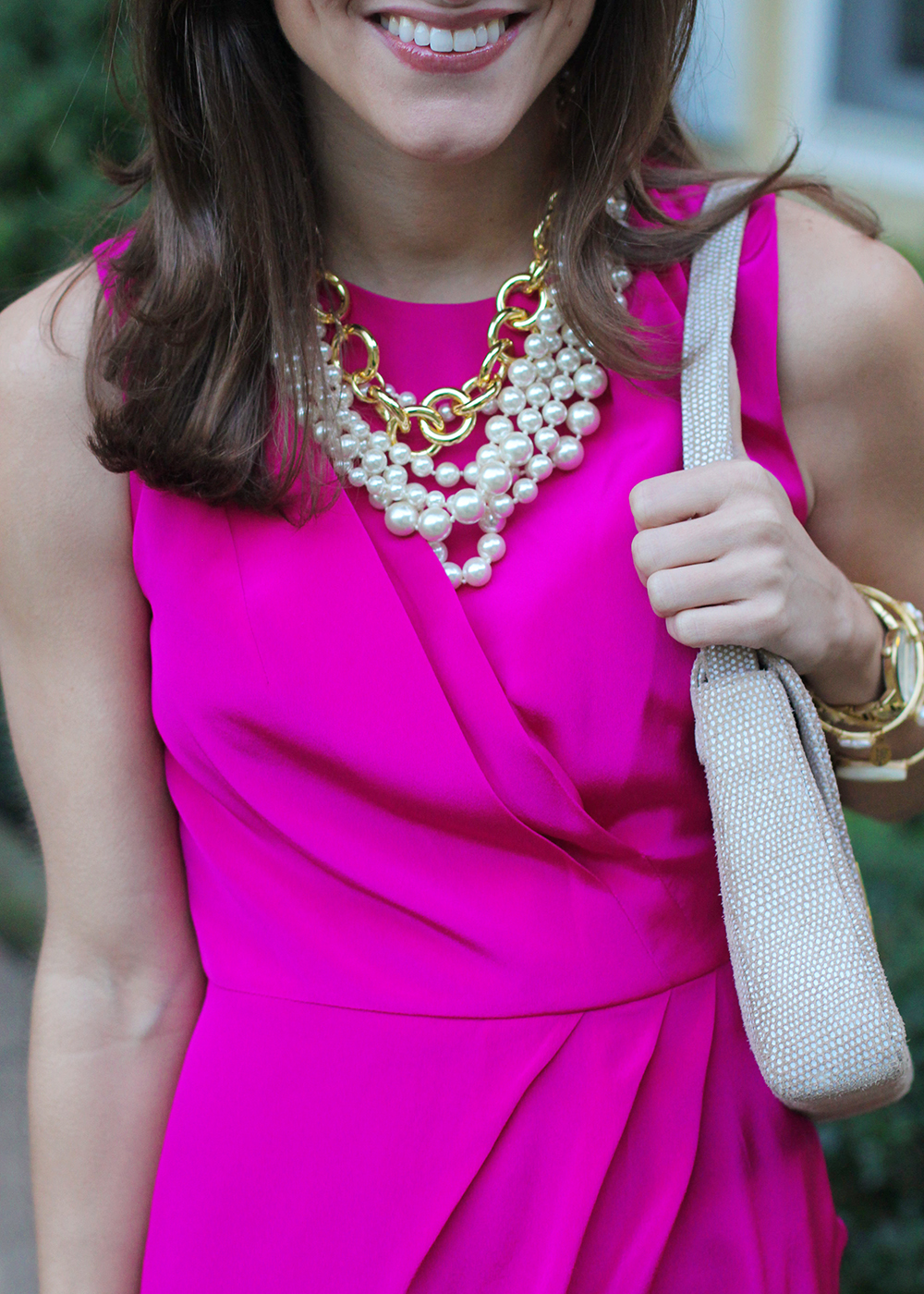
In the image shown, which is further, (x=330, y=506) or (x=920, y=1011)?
(x=920, y=1011)

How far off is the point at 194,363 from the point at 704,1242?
1069mm

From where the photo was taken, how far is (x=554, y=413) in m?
1.46

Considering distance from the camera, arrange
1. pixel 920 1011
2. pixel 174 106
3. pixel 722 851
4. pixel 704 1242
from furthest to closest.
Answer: pixel 920 1011, pixel 174 106, pixel 704 1242, pixel 722 851

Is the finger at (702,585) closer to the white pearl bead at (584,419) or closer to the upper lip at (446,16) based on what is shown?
the white pearl bead at (584,419)

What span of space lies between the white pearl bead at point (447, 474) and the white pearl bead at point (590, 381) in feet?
0.53

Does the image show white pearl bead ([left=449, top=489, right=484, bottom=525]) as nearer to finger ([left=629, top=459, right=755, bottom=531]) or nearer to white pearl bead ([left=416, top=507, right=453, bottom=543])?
white pearl bead ([left=416, top=507, right=453, bottom=543])

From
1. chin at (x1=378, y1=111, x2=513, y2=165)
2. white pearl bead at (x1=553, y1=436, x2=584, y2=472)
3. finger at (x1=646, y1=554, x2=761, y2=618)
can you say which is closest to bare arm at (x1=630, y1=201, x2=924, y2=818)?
finger at (x1=646, y1=554, x2=761, y2=618)

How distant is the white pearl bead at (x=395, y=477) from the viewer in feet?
4.77

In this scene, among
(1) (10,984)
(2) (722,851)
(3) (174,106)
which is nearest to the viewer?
(2) (722,851)

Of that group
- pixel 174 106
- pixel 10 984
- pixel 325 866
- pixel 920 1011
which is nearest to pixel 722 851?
pixel 325 866

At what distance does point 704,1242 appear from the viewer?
1402 millimetres

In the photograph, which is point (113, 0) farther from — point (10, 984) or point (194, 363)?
point (10, 984)

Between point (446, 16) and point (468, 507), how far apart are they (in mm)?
468

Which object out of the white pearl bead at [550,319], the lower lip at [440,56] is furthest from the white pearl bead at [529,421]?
the lower lip at [440,56]
